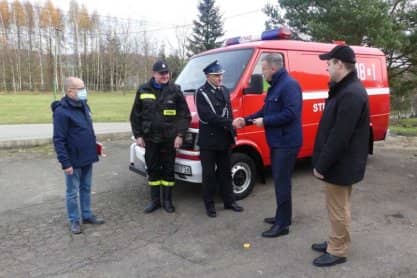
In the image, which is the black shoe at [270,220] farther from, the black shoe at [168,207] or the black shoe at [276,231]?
the black shoe at [168,207]

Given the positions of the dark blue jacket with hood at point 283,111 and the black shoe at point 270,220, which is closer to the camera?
the dark blue jacket with hood at point 283,111

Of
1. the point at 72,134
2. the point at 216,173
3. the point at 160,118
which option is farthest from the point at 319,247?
the point at 72,134

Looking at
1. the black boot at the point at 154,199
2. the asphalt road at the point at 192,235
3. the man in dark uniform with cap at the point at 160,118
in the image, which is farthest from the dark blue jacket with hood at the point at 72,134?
the black boot at the point at 154,199

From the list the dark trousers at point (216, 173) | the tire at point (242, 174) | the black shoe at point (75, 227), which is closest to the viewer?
the black shoe at point (75, 227)

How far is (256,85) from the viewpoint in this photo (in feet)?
16.6

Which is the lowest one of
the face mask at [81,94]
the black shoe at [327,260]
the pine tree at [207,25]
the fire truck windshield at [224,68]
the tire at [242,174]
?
the black shoe at [327,260]

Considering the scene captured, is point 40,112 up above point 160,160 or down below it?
above

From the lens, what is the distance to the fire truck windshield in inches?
213

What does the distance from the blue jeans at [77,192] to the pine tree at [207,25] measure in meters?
41.8

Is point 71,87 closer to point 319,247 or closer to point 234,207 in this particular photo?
point 234,207

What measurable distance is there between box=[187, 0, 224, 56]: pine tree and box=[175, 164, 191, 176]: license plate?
41288mm

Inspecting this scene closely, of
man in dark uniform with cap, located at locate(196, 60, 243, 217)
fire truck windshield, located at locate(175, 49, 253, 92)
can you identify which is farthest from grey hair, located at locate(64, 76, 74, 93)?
fire truck windshield, located at locate(175, 49, 253, 92)

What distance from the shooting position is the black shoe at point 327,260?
3.50 metres

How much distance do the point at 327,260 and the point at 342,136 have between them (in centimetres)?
123
